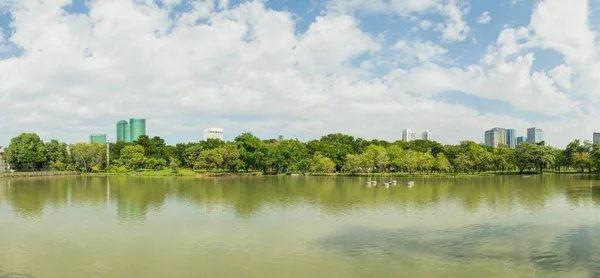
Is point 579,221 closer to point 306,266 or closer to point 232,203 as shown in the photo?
point 306,266

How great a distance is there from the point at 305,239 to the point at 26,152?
68246 mm

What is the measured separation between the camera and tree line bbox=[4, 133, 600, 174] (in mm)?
59156

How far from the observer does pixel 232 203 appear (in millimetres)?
24828

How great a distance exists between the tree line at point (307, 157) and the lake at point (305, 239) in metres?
35.7

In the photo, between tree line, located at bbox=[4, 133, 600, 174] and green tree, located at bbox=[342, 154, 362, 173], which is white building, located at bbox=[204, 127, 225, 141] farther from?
green tree, located at bbox=[342, 154, 362, 173]

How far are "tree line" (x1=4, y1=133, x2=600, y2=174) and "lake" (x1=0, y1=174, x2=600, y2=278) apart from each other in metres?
35.7

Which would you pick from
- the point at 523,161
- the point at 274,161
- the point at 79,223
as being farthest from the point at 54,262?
the point at 523,161

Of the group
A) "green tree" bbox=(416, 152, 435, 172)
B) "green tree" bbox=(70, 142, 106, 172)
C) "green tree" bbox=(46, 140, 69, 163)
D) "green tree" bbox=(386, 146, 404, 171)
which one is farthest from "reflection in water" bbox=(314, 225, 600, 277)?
"green tree" bbox=(46, 140, 69, 163)

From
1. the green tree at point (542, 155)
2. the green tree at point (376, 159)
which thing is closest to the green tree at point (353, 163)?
the green tree at point (376, 159)

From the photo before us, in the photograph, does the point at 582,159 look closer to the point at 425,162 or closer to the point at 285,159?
the point at 425,162

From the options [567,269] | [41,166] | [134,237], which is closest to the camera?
[567,269]

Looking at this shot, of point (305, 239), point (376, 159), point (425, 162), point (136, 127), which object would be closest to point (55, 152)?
point (376, 159)

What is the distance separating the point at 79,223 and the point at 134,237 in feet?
15.3

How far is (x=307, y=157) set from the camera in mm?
67875
